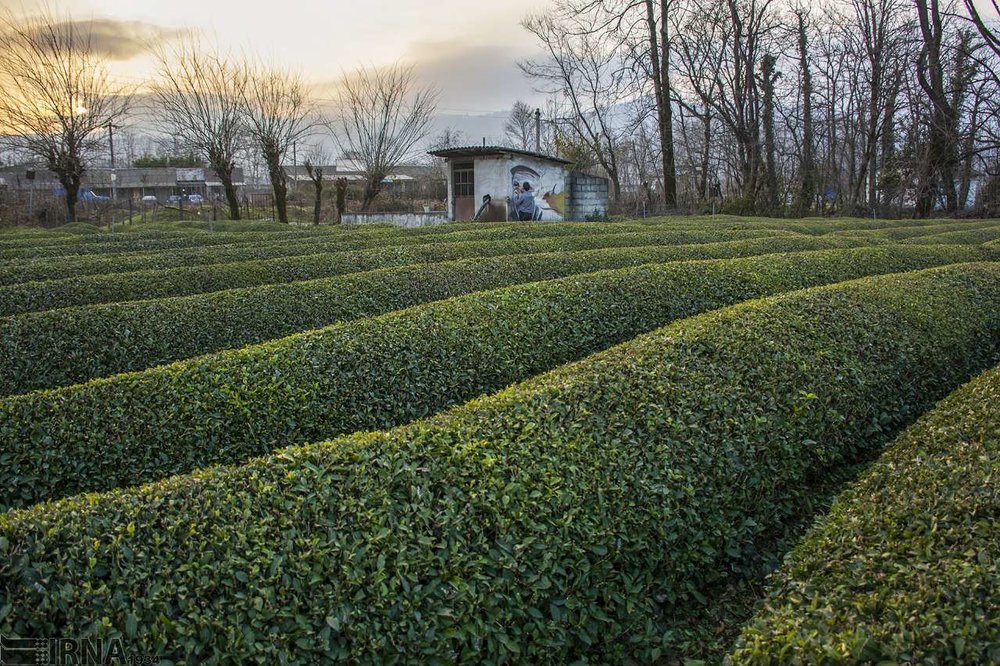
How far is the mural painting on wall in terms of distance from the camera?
2202 cm

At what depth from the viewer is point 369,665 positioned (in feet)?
7.39

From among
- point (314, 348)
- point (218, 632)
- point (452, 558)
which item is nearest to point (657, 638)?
point (452, 558)

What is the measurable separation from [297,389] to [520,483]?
6.52 ft

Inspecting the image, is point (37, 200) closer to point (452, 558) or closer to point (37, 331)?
point (37, 331)

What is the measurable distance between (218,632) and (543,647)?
3.69 ft

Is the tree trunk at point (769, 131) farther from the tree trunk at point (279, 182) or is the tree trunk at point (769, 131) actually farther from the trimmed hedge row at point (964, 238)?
the tree trunk at point (279, 182)

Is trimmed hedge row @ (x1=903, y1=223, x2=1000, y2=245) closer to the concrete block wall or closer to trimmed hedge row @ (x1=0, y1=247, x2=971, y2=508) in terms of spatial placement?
trimmed hedge row @ (x1=0, y1=247, x2=971, y2=508)

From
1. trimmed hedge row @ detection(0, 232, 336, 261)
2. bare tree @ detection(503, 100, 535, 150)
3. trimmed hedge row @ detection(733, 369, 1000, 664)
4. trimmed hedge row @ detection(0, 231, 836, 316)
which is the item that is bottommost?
trimmed hedge row @ detection(733, 369, 1000, 664)

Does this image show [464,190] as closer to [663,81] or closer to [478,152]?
[478,152]

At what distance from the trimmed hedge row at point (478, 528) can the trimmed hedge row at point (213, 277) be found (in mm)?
5625

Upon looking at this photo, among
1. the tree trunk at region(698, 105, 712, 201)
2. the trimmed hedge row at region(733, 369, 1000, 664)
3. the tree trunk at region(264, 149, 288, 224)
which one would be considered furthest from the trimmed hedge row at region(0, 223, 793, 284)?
the tree trunk at region(264, 149, 288, 224)

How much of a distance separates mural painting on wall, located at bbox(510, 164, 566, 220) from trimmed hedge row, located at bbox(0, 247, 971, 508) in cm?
1654

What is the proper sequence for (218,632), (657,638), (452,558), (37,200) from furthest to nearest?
(37,200)
(657,638)
(452,558)
(218,632)

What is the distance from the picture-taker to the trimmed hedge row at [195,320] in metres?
5.53
